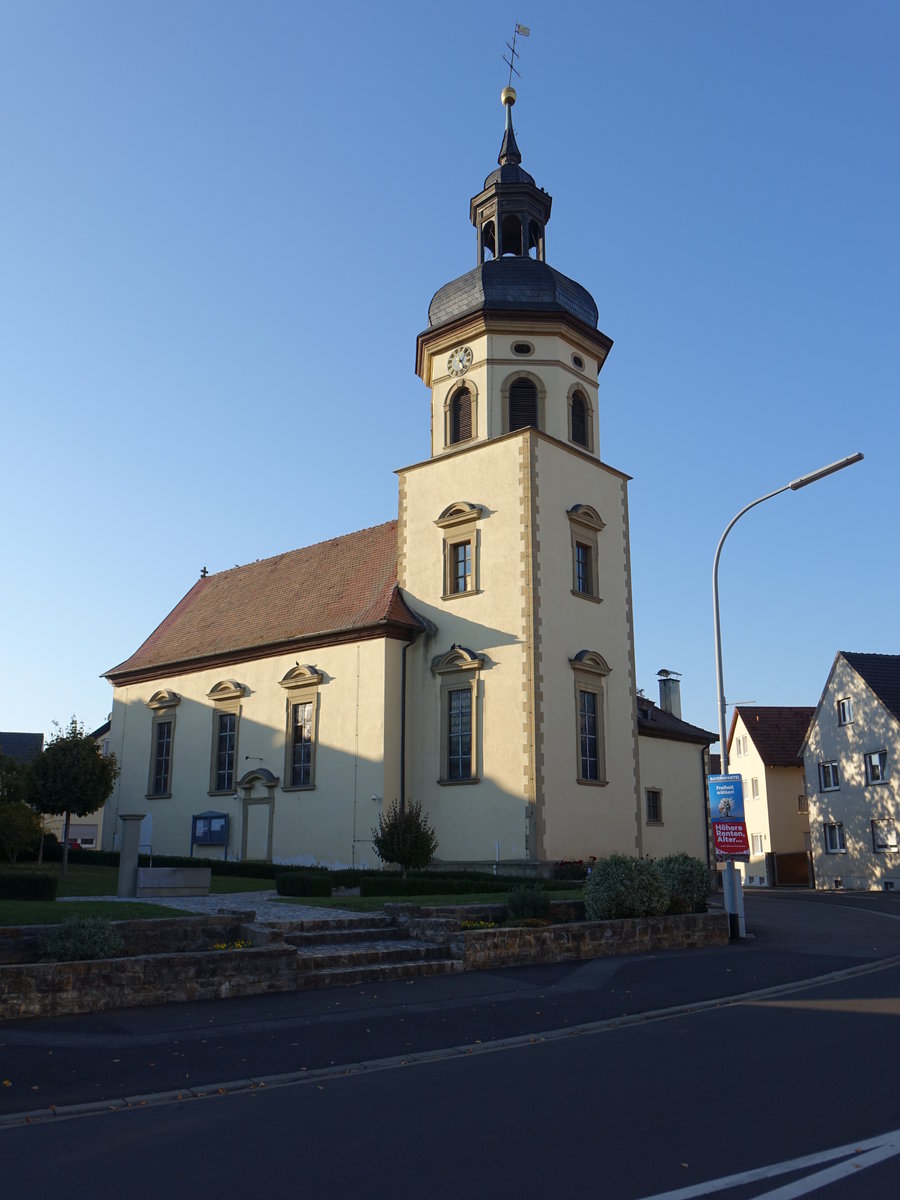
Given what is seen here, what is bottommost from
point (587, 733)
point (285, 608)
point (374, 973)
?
point (374, 973)

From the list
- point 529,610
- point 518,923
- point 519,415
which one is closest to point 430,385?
point 519,415

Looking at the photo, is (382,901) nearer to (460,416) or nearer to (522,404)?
(522,404)

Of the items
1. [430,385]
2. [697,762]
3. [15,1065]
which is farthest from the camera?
[697,762]

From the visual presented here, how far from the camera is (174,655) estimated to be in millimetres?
38375

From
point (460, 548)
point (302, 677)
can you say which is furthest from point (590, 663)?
point (302, 677)

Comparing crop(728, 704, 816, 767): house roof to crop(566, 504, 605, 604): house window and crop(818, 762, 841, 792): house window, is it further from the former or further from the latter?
crop(566, 504, 605, 604): house window

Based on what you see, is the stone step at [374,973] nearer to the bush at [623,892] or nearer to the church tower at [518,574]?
the bush at [623,892]

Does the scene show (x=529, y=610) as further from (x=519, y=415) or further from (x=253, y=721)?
(x=253, y=721)

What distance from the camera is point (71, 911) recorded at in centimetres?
1462

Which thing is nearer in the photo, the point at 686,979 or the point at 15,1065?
the point at 15,1065

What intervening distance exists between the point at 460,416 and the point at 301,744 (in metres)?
11.1

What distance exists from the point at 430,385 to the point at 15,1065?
27307mm

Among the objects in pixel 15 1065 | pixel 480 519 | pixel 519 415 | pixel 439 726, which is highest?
pixel 519 415

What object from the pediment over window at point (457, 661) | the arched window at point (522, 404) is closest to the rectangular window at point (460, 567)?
the pediment over window at point (457, 661)
